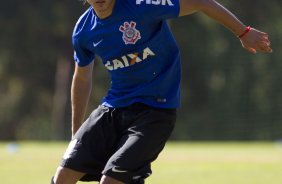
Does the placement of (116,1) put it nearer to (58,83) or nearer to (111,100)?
(111,100)

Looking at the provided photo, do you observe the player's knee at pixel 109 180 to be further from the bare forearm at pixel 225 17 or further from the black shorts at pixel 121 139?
the bare forearm at pixel 225 17

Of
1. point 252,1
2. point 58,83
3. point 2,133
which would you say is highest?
point 252,1

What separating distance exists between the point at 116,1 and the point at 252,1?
2593cm

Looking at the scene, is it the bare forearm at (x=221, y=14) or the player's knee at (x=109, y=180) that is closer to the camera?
the player's knee at (x=109, y=180)

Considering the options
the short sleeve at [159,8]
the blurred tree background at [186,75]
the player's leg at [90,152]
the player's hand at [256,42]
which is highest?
the short sleeve at [159,8]

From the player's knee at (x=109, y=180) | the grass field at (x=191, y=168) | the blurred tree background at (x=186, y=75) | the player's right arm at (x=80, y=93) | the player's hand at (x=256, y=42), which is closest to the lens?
the player's knee at (x=109, y=180)

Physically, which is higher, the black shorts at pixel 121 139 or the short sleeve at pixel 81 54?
the short sleeve at pixel 81 54

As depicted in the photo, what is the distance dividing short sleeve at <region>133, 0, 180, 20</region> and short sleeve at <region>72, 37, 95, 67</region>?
57cm

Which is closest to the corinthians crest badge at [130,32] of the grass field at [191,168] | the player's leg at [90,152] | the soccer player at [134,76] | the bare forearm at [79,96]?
the soccer player at [134,76]

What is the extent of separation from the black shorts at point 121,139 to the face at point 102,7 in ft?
2.02

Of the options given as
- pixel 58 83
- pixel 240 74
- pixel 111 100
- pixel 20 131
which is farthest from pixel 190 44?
pixel 111 100

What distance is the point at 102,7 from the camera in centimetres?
545

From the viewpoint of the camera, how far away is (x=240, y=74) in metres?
24.7

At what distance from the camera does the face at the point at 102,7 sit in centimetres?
543
